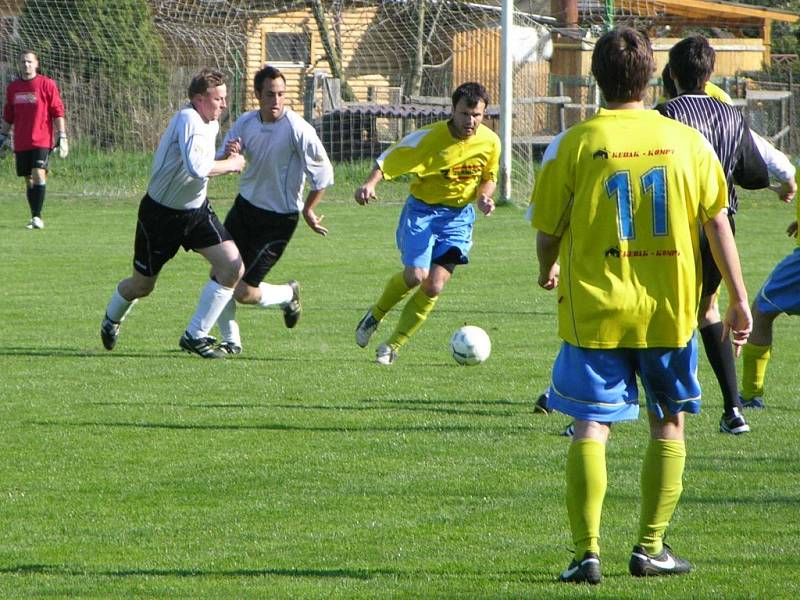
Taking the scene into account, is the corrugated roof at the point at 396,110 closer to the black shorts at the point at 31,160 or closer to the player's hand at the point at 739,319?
the black shorts at the point at 31,160

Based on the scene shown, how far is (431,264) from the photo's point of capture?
9242mm

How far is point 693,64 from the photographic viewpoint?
606 centimetres

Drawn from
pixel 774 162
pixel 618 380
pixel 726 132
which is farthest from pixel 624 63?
pixel 774 162

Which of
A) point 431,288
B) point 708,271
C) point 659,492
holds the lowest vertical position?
point 431,288

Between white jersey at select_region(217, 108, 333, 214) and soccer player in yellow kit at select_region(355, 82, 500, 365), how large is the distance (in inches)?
21.7

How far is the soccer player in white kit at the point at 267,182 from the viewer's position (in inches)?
368

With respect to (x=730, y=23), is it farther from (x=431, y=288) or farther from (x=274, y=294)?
(x=431, y=288)

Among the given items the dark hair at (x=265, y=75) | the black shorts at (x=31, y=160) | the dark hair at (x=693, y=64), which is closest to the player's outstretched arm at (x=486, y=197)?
the dark hair at (x=265, y=75)

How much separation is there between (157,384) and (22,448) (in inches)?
69.6

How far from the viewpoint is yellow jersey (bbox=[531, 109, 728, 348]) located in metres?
4.28

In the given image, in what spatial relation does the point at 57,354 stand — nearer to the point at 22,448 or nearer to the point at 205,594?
the point at 22,448

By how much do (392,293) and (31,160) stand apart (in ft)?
33.3

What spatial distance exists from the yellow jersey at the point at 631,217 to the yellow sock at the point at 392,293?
4.80 meters

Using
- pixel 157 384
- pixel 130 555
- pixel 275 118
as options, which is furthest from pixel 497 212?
pixel 130 555
